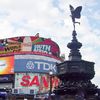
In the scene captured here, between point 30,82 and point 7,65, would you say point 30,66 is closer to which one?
point 30,82

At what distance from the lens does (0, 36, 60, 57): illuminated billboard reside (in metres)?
88.7

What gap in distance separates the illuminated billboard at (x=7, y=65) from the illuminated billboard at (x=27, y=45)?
5.32ft

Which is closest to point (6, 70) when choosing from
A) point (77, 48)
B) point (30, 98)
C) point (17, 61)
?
point (17, 61)

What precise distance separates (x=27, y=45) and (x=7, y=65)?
674 centimetres

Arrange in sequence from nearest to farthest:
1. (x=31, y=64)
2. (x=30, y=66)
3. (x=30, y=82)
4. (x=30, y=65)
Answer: (x=30, y=82)
(x=30, y=66)
(x=30, y=65)
(x=31, y=64)

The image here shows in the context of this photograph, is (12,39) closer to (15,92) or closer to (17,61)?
(17,61)

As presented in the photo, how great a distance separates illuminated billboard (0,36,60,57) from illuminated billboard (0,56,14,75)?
162 cm

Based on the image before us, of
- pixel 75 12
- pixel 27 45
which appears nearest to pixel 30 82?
pixel 27 45

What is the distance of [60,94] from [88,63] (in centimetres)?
260

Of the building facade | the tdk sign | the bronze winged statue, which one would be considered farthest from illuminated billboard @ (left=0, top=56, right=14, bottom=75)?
the bronze winged statue

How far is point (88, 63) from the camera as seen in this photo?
22953 mm

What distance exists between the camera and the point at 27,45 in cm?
8881

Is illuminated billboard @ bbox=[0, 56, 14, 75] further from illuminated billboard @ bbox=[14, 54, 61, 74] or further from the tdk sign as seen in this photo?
the tdk sign

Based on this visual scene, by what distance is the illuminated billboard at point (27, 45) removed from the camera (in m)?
88.7
